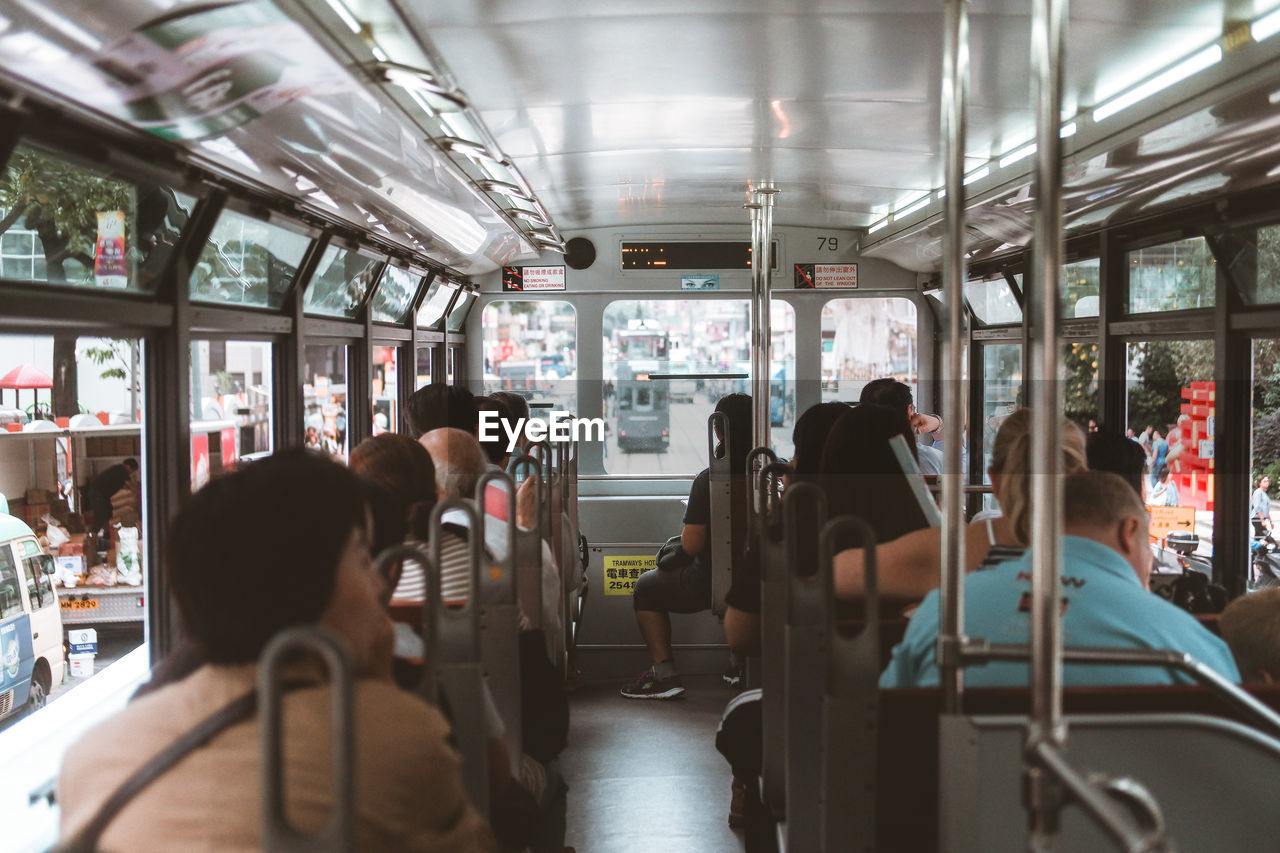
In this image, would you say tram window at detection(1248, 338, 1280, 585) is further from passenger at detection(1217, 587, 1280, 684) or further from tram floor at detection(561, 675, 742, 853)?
tram floor at detection(561, 675, 742, 853)

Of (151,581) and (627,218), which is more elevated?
(627,218)

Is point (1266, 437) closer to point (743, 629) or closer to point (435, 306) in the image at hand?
point (743, 629)

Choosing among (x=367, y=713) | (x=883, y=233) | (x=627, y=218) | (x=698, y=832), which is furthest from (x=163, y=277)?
(x=883, y=233)

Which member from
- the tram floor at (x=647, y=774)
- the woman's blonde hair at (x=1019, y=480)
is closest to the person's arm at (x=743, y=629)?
the tram floor at (x=647, y=774)

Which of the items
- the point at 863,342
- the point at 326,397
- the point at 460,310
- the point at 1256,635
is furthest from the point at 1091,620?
the point at 460,310

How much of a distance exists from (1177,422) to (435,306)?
14.7 ft

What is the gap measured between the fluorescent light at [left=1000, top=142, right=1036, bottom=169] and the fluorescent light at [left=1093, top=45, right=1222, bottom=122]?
1.76 feet

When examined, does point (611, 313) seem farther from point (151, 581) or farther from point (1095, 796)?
point (1095, 796)

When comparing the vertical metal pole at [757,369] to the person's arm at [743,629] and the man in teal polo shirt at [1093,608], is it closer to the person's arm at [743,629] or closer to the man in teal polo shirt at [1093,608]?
the person's arm at [743,629]

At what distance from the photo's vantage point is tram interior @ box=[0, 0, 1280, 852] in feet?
5.56

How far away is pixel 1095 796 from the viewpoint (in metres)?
1.14

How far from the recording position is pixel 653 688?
596cm

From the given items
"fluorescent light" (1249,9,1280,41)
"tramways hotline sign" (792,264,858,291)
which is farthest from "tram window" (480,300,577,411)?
"fluorescent light" (1249,9,1280,41)

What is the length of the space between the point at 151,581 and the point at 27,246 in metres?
1.13
